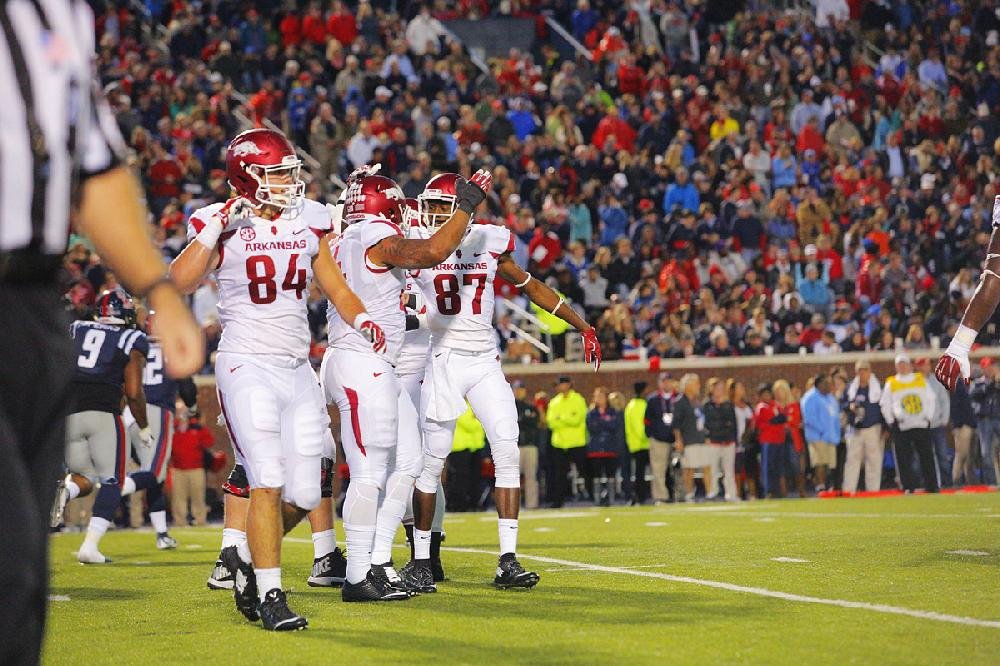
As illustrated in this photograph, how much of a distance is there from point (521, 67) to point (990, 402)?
964 centimetres

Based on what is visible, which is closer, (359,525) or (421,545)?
(359,525)

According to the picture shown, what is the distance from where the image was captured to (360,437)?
24.6 ft

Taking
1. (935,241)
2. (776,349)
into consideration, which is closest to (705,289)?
(776,349)

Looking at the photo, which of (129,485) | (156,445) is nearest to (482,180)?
(156,445)

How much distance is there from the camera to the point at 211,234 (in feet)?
21.8

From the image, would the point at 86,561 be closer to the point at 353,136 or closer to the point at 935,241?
the point at 353,136

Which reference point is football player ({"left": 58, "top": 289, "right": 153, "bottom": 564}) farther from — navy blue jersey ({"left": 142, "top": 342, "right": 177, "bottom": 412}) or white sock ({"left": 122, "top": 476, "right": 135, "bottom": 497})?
navy blue jersey ({"left": 142, "top": 342, "right": 177, "bottom": 412})

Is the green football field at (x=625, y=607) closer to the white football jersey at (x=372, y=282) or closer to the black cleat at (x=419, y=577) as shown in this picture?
the black cleat at (x=419, y=577)

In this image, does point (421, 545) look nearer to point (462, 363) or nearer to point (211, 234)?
point (462, 363)

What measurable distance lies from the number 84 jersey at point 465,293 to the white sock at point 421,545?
1.05m

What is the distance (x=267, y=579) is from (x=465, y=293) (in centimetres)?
258

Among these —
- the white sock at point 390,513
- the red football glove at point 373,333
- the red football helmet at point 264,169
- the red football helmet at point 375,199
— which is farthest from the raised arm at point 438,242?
the white sock at point 390,513

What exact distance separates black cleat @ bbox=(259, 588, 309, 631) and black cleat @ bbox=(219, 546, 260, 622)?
0.95ft

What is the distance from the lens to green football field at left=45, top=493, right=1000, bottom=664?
18.6 ft
